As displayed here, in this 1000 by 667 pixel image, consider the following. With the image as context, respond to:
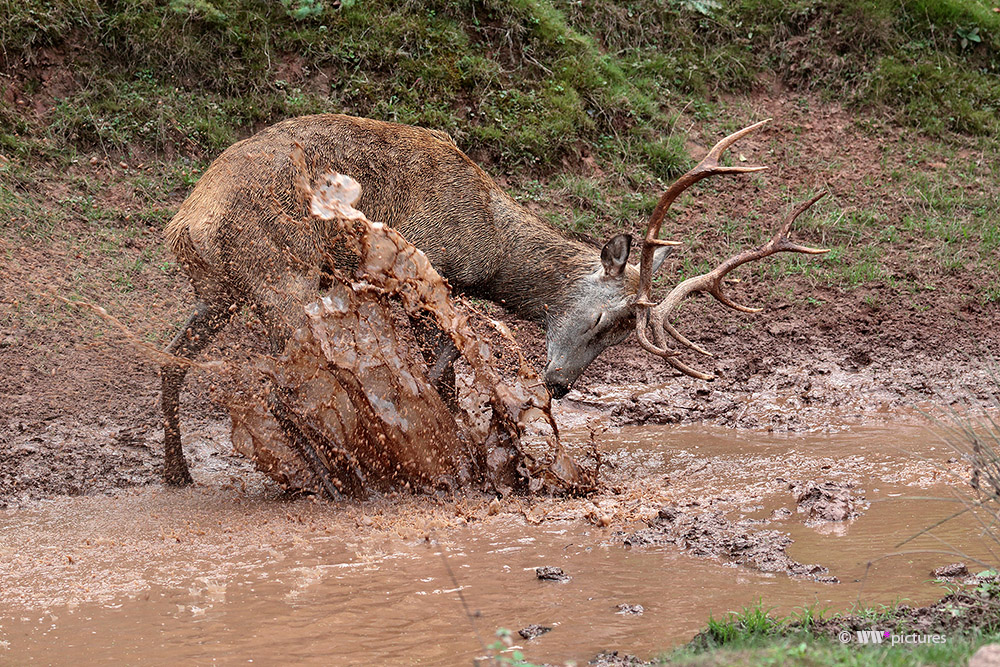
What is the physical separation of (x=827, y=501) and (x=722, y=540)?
896 millimetres

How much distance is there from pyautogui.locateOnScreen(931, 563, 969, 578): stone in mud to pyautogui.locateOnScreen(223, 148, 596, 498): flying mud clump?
223 centimetres

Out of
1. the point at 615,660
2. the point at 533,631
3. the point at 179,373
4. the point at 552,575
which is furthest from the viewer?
the point at 179,373

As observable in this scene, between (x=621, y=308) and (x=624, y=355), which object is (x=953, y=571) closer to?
(x=621, y=308)

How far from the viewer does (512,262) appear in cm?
726

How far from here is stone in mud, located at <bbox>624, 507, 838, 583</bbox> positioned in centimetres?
476

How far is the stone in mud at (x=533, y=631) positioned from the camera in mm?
4039

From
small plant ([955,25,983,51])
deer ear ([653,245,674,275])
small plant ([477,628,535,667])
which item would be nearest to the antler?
deer ear ([653,245,674,275])

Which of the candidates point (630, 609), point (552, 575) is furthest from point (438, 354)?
Answer: point (630, 609)

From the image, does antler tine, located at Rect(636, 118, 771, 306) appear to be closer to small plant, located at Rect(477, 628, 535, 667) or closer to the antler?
the antler

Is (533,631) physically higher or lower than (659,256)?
lower

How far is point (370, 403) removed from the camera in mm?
6332

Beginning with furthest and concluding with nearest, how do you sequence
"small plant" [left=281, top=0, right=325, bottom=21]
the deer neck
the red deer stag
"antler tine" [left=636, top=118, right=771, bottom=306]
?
"small plant" [left=281, top=0, right=325, bottom=21] < the deer neck < the red deer stag < "antler tine" [left=636, top=118, right=771, bottom=306]

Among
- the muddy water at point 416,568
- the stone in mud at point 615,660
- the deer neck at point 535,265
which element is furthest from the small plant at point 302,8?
the stone in mud at point 615,660

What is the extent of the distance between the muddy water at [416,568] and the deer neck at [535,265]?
4.32 ft
